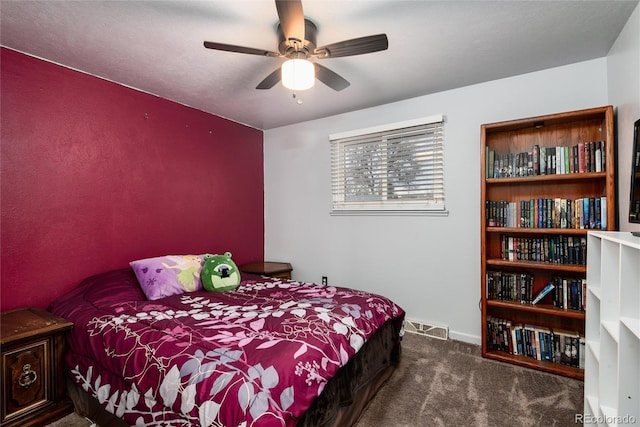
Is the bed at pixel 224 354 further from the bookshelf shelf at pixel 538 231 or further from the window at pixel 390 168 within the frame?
the window at pixel 390 168

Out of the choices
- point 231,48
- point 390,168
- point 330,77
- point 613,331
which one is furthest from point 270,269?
point 613,331

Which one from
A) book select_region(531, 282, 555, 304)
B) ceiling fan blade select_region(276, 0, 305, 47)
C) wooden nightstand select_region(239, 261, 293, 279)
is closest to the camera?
ceiling fan blade select_region(276, 0, 305, 47)

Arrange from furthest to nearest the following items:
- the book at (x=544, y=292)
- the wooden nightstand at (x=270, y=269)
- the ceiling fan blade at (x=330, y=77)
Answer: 1. the wooden nightstand at (x=270, y=269)
2. the book at (x=544, y=292)
3. the ceiling fan blade at (x=330, y=77)

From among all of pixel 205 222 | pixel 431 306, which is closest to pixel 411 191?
pixel 431 306

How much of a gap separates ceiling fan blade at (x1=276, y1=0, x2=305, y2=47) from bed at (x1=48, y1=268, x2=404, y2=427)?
1.62m

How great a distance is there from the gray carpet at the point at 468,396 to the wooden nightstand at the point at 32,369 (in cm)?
13

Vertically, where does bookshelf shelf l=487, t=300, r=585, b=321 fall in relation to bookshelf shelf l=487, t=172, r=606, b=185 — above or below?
below

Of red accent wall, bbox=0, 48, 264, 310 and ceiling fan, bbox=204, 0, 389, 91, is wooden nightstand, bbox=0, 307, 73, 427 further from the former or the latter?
ceiling fan, bbox=204, 0, 389, 91

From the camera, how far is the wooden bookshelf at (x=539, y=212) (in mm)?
2172

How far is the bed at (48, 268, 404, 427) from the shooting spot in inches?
47.6

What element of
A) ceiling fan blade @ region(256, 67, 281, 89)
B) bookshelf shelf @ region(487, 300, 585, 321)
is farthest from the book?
ceiling fan blade @ region(256, 67, 281, 89)

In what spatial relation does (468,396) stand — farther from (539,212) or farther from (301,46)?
(301,46)

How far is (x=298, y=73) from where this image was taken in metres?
1.83

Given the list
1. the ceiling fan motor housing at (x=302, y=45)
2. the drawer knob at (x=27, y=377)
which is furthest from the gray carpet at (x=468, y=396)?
the ceiling fan motor housing at (x=302, y=45)
